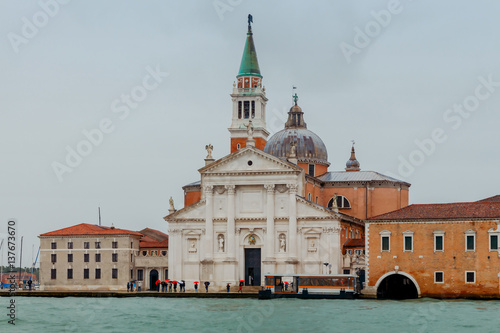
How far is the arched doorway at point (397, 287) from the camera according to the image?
58281mm

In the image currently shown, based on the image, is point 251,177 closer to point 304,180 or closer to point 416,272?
point 304,180

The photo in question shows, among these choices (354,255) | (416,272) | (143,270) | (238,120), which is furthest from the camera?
(238,120)

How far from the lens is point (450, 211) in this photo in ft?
185

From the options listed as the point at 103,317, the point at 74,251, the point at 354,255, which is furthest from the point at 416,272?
the point at 74,251

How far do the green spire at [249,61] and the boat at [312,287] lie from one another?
77.1 feet

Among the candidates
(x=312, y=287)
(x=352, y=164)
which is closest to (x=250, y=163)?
(x=312, y=287)

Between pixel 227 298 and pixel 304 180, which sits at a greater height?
pixel 304 180

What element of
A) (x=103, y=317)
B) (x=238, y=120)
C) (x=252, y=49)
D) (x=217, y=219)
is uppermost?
(x=252, y=49)

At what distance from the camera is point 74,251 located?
2825 inches

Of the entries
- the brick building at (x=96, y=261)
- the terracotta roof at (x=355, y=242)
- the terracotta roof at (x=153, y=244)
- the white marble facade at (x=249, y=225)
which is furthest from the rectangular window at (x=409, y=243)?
the terracotta roof at (x=153, y=244)

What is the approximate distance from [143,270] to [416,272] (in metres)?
21.6

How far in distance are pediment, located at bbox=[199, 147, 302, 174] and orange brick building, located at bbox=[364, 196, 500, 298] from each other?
9.40 meters

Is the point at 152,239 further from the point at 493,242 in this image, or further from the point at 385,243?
the point at 493,242

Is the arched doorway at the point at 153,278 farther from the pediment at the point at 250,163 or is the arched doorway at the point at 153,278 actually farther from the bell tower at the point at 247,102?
the bell tower at the point at 247,102
